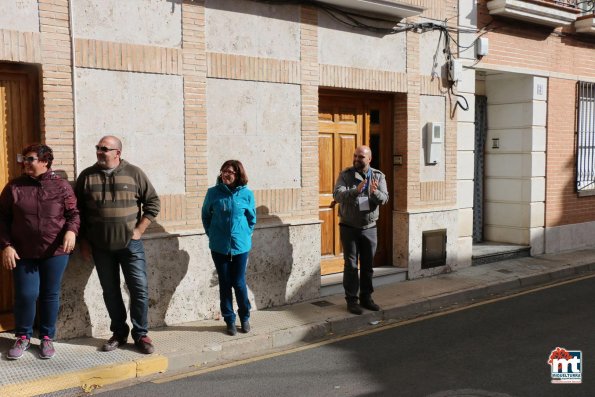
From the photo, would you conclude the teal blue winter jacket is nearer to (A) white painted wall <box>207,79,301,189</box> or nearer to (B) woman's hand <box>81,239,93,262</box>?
(A) white painted wall <box>207,79,301,189</box>

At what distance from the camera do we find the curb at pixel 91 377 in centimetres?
480

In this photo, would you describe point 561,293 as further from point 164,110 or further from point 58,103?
point 58,103

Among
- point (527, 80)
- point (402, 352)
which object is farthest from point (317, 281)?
point (527, 80)

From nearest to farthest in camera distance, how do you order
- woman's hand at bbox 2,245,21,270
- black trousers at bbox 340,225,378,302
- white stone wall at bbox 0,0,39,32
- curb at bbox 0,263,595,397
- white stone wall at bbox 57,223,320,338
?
curb at bbox 0,263,595,397 < woman's hand at bbox 2,245,21,270 < white stone wall at bbox 0,0,39,32 < white stone wall at bbox 57,223,320,338 < black trousers at bbox 340,225,378,302

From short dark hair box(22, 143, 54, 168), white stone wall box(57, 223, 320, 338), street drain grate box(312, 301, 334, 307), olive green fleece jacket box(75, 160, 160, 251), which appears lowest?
street drain grate box(312, 301, 334, 307)

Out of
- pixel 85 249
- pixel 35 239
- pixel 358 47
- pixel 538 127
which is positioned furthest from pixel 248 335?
pixel 538 127

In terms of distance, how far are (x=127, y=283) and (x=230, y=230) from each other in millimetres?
1143

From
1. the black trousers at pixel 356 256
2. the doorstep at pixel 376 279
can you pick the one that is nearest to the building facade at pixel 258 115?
the doorstep at pixel 376 279

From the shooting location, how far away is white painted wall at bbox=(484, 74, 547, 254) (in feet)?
35.0

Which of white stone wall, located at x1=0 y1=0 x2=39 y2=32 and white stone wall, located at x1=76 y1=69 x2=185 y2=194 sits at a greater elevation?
white stone wall, located at x1=0 y1=0 x2=39 y2=32

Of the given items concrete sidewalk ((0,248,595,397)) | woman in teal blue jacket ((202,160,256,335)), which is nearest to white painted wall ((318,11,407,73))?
woman in teal blue jacket ((202,160,256,335))

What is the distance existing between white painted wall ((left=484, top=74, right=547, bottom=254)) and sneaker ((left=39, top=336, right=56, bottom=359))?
27.5ft

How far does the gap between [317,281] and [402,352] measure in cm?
217

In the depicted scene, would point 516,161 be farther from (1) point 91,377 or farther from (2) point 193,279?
(1) point 91,377
